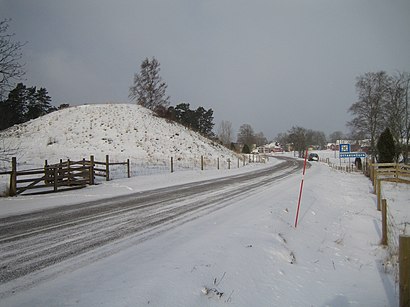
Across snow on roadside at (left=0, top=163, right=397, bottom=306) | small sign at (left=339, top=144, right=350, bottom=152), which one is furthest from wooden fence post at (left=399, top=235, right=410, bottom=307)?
small sign at (left=339, top=144, right=350, bottom=152)

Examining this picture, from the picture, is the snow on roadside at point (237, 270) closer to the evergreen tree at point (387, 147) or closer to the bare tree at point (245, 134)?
the evergreen tree at point (387, 147)

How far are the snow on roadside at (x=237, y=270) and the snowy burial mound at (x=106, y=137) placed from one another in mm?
23254

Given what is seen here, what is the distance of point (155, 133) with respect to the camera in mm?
36812

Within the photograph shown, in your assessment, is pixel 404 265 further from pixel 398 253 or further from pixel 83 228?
pixel 83 228

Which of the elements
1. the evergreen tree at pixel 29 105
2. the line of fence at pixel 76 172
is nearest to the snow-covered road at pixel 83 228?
the line of fence at pixel 76 172

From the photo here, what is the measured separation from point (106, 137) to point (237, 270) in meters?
32.0

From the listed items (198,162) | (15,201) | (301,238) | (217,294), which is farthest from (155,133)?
(217,294)

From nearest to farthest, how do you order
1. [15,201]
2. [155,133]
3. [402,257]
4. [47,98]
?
[402,257], [15,201], [155,133], [47,98]

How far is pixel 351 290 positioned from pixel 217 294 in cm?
286

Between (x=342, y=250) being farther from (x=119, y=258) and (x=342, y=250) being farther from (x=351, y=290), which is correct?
(x=119, y=258)

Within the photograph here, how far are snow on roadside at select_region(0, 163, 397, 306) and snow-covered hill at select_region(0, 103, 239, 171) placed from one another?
22920 millimetres

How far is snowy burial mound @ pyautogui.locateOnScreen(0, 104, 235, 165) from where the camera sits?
29.3 m

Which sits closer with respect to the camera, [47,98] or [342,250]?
[342,250]

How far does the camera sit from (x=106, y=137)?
110 ft
